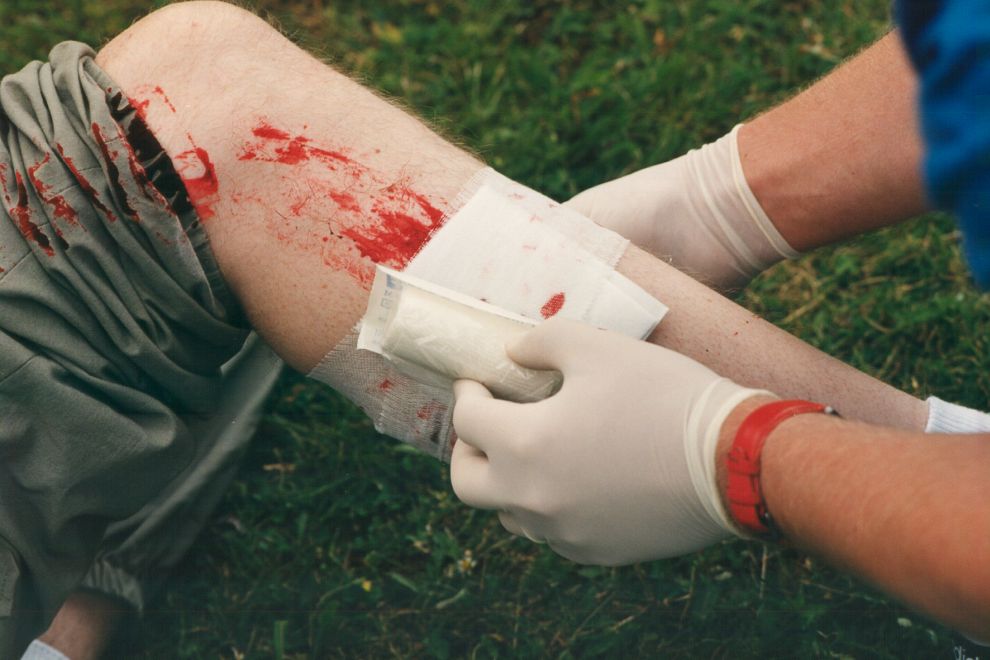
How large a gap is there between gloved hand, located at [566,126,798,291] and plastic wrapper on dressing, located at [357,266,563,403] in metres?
0.51

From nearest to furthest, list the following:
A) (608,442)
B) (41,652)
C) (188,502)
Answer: (608,442) < (41,652) < (188,502)

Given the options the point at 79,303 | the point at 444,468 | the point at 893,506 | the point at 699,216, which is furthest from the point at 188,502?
the point at 893,506

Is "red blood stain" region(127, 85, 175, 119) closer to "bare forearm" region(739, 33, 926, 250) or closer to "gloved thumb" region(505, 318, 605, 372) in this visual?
"gloved thumb" region(505, 318, 605, 372)

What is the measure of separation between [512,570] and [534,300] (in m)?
0.87

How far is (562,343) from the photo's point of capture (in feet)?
4.00

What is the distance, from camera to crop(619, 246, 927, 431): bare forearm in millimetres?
1351

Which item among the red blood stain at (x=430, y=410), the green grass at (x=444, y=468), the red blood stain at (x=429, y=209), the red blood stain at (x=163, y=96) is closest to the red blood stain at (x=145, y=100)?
the red blood stain at (x=163, y=96)

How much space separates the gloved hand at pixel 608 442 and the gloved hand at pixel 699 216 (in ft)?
1.72

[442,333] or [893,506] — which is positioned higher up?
[893,506]

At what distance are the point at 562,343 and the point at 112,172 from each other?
0.67 m

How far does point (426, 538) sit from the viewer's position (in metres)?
2.00

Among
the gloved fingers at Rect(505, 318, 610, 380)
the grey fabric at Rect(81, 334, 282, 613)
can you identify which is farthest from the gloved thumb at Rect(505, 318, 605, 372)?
the grey fabric at Rect(81, 334, 282, 613)

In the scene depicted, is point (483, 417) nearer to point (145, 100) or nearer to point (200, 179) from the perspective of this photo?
point (200, 179)

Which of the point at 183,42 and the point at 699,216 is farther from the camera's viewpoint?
the point at 699,216
